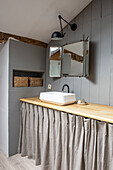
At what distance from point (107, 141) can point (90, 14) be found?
69.3 inches

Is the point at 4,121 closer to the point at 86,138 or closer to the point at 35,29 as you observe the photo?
the point at 86,138

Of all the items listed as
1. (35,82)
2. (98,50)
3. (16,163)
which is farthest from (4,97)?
(98,50)

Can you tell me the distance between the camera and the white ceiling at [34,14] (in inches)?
72.2

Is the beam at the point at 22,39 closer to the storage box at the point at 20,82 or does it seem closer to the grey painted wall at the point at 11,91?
the grey painted wall at the point at 11,91

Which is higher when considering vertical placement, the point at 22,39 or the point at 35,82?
the point at 22,39

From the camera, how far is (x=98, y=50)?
191 centimetres

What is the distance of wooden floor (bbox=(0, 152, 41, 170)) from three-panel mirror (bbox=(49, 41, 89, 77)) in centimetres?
147

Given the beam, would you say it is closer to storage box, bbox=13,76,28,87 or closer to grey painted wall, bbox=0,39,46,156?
grey painted wall, bbox=0,39,46,156

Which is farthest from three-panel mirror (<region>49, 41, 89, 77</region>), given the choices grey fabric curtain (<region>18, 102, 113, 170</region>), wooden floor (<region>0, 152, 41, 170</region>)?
wooden floor (<region>0, 152, 41, 170</region>)

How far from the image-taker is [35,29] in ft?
7.52

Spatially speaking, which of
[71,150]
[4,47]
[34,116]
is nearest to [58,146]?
[71,150]

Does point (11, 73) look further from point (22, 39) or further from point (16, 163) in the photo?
point (16, 163)

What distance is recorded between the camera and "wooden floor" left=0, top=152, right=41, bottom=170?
1.94m

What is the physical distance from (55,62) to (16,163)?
5.72 ft
